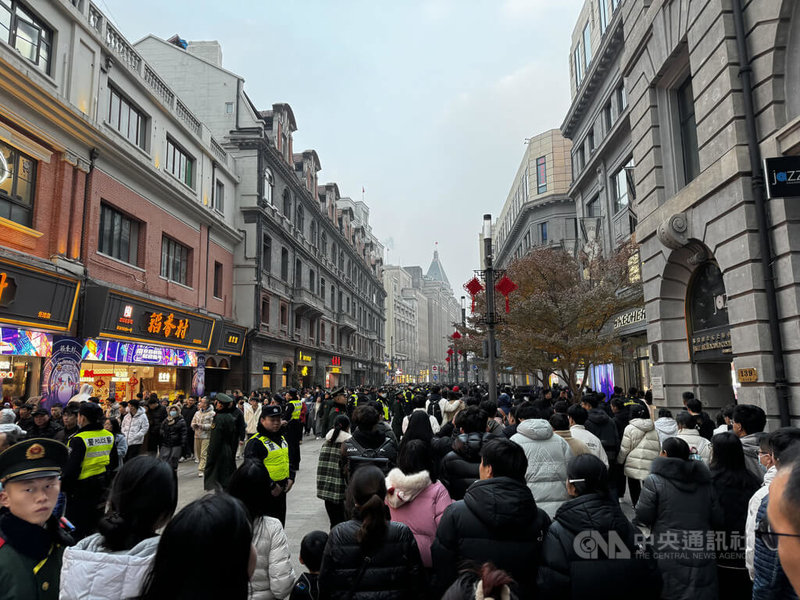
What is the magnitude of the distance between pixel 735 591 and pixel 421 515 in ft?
9.44

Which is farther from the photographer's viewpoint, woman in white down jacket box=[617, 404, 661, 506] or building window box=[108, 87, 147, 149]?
building window box=[108, 87, 147, 149]

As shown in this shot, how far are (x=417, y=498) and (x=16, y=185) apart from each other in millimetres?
14037

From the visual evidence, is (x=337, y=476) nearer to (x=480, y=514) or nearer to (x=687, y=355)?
(x=480, y=514)

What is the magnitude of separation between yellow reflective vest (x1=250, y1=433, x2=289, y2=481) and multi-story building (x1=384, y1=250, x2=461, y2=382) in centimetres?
6646

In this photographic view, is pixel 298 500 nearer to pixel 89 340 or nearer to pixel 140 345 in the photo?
pixel 89 340

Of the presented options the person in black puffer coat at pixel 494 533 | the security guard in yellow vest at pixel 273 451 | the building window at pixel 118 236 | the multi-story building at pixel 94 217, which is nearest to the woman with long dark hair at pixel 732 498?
the person in black puffer coat at pixel 494 533

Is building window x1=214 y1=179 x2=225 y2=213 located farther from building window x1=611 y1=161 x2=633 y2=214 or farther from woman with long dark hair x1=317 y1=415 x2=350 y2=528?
woman with long dark hair x1=317 y1=415 x2=350 y2=528

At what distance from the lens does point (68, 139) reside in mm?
14344

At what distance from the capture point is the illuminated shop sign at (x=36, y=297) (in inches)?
446

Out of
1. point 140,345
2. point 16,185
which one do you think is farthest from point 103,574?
point 140,345

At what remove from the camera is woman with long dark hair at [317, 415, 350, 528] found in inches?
234

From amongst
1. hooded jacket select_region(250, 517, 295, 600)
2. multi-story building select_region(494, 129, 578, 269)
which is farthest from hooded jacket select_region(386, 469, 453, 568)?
multi-story building select_region(494, 129, 578, 269)

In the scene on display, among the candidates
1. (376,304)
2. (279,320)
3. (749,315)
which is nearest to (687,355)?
(749,315)

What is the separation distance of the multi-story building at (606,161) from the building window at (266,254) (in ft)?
59.8
